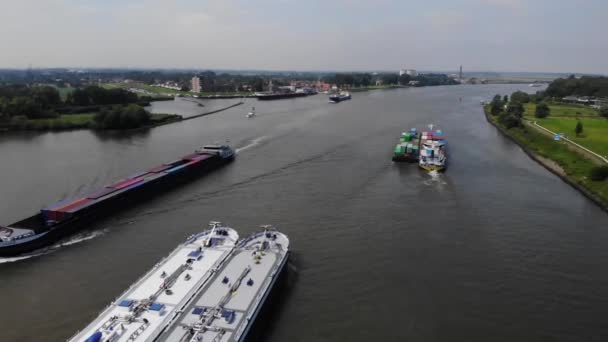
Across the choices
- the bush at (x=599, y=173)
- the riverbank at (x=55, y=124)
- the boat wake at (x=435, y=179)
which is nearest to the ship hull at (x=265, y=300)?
the boat wake at (x=435, y=179)

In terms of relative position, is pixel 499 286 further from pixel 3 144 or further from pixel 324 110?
pixel 324 110

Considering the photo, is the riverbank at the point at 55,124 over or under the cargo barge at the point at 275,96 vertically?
under

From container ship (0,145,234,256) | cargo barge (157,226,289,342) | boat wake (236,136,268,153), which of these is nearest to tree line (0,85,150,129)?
boat wake (236,136,268,153)

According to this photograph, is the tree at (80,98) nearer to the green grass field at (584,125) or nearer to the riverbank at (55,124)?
the riverbank at (55,124)

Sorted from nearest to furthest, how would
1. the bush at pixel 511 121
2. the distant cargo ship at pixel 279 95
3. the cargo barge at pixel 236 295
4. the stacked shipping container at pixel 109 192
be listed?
1. the cargo barge at pixel 236 295
2. the stacked shipping container at pixel 109 192
3. the bush at pixel 511 121
4. the distant cargo ship at pixel 279 95

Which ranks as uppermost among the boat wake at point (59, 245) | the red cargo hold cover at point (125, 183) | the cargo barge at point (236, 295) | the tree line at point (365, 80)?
the tree line at point (365, 80)

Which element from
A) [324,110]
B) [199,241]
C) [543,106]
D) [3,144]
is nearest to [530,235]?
[199,241]

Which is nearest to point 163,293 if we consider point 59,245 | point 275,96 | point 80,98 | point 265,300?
point 265,300

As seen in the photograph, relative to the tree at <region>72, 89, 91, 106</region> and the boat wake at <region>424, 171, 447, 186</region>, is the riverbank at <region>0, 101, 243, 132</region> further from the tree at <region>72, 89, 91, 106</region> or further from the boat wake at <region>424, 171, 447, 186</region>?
the boat wake at <region>424, 171, 447, 186</region>
